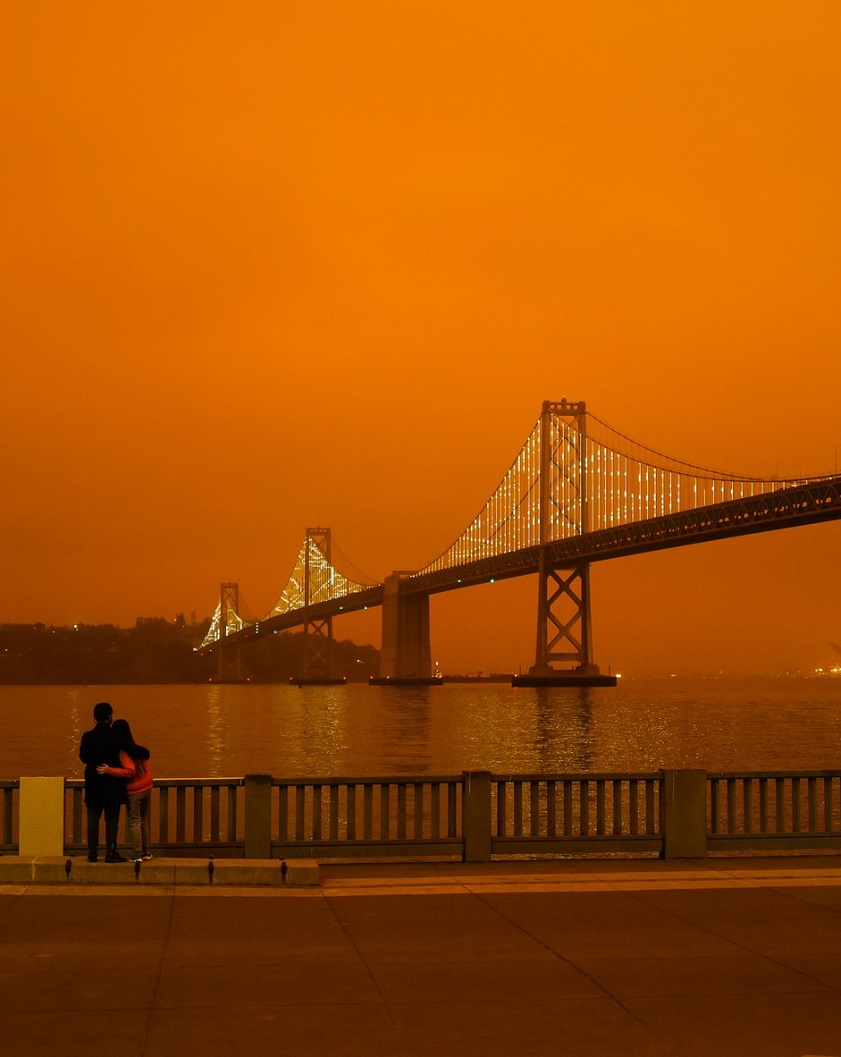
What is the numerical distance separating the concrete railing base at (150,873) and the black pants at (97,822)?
0.20 m

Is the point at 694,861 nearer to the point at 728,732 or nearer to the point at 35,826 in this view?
the point at 35,826

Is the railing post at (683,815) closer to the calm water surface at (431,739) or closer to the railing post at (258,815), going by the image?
the railing post at (258,815)

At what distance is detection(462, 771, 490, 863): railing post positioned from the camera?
10.5 metres

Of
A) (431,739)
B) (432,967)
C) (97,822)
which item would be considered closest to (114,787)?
(97,822)

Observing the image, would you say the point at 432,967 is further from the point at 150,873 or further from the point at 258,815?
the point at 258,815

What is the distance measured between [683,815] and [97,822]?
4240mm

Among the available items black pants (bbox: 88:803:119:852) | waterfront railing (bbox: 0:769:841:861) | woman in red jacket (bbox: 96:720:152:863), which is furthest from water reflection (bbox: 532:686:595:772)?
black pants (bbox: 88:803:119:852)

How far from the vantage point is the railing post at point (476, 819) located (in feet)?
34.4

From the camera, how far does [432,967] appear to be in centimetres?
714

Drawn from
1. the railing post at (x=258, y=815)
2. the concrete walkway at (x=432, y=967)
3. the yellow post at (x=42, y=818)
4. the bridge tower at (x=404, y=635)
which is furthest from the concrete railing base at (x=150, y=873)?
the bridge tower at (x=404, y=635)

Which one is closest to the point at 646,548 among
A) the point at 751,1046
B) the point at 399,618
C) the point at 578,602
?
the point at 578,602

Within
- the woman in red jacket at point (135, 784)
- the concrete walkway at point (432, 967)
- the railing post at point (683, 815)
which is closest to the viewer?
the concrete walkway at point (432, 967)

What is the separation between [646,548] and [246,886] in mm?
74166

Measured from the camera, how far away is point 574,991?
6660 mm
